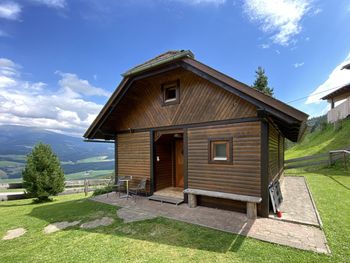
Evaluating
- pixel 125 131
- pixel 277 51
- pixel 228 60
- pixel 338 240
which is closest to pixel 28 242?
pixel 125 131

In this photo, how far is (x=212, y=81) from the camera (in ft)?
19.1

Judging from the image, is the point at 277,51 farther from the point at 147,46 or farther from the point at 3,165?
the point at 3,165

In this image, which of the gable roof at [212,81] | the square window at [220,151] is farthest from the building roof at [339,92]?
the square window at [220,151]

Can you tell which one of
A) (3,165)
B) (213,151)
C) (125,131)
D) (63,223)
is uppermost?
(125,131)

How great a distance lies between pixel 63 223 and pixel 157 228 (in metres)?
3.03

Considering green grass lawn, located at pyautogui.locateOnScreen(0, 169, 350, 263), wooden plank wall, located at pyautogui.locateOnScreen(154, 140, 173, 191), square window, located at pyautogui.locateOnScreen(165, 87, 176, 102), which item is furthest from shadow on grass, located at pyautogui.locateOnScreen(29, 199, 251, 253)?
square window, located at pyautogui.locateOnScreen(165, 87, 176, 102)

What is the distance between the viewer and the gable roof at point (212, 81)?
4617mm

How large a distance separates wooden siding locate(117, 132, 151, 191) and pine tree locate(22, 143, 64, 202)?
3.48m

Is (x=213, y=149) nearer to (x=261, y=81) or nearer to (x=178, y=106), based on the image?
(x=178, y=106)

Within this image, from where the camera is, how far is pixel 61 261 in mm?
3584

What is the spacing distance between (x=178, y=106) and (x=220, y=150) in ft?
7.63

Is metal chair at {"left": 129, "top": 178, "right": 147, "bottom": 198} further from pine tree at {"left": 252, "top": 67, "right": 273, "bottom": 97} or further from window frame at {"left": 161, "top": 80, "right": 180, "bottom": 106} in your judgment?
pine tree at {"left": 252, "top": 67, "right": 273, "bottom": 97}

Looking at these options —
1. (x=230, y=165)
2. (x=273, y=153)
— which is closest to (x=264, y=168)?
(x=230, y=165)

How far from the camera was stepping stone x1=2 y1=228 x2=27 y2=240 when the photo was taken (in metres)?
4.86
